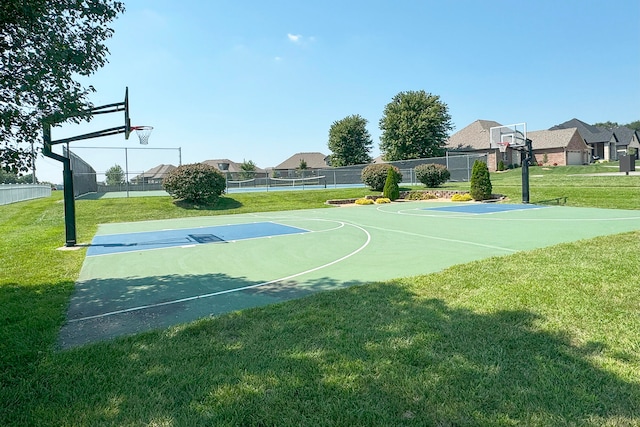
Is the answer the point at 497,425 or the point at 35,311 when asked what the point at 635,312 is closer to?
the point at 497,425

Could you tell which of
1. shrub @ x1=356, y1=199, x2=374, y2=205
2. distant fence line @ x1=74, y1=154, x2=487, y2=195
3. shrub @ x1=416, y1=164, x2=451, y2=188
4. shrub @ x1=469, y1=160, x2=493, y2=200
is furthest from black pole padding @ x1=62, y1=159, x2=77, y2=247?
shrub @ x1=416, y1=164, x2=451, y2=188

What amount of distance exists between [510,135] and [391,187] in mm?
7391

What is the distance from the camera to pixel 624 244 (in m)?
7.04

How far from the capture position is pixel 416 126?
1831 inches

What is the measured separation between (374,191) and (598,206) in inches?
484

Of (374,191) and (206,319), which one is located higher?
(374,191)

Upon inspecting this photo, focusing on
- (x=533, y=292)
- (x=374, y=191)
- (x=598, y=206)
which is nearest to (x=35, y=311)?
(x=533, y=292)

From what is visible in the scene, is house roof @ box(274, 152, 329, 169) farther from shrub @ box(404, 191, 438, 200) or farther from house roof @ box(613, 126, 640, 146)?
shrub @ box(404, 191, 438, 200)

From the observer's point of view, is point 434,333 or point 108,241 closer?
point 434,333

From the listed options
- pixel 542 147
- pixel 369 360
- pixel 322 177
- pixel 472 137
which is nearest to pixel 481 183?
pixel 322 177

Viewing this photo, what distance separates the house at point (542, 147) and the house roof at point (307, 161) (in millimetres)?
24512

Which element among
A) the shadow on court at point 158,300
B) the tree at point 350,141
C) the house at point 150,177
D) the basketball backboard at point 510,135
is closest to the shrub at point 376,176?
the basketball backboard at point 510,135

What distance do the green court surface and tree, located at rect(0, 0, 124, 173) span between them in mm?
1986

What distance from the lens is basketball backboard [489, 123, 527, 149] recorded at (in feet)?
73.4
